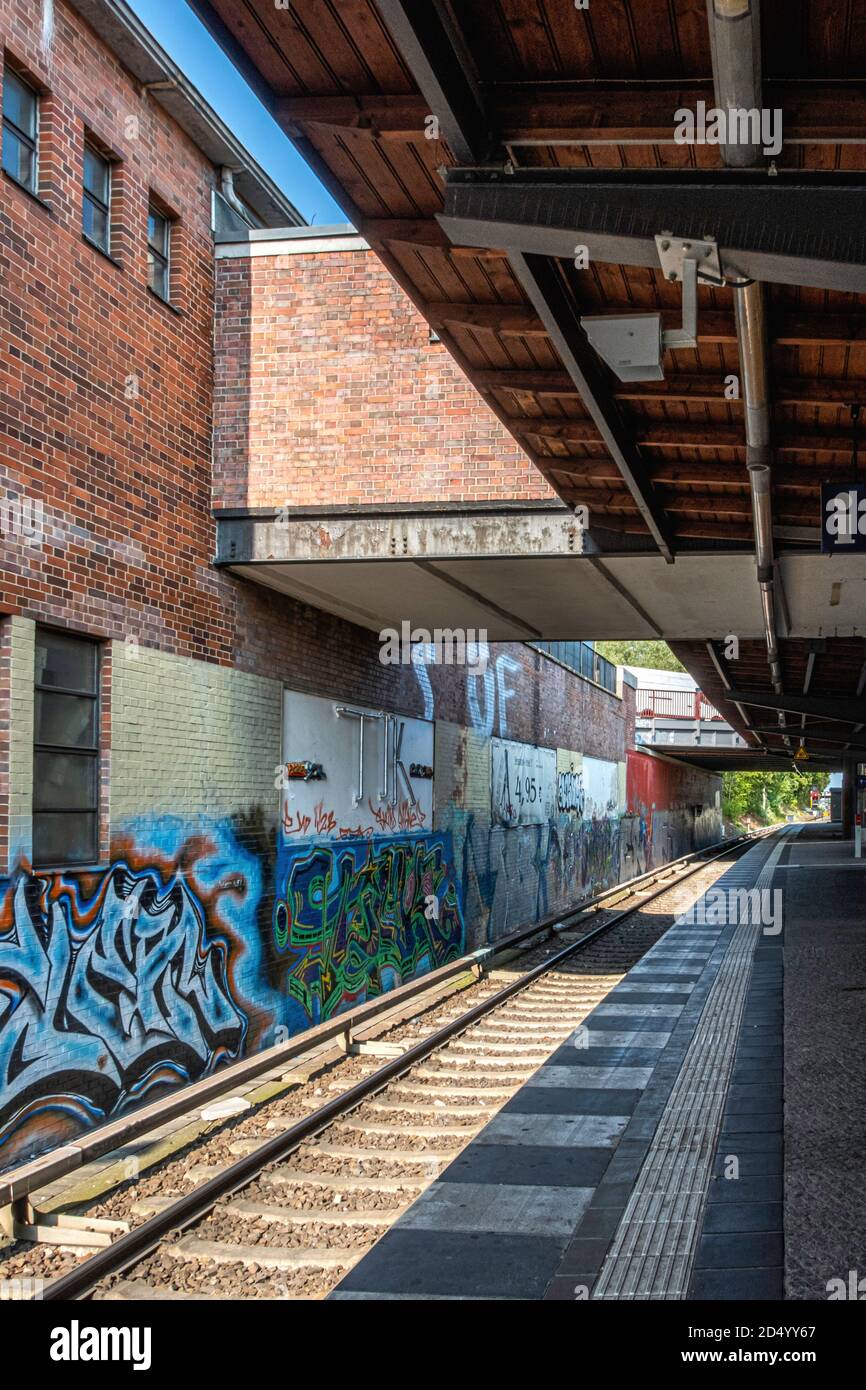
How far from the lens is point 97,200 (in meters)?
9.80

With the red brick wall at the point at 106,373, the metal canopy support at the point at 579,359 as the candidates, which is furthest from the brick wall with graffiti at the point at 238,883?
the metal canopy support at the point at 579,359

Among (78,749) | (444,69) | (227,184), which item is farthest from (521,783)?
(444,69)

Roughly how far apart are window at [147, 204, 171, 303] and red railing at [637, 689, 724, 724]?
3497 centimetres

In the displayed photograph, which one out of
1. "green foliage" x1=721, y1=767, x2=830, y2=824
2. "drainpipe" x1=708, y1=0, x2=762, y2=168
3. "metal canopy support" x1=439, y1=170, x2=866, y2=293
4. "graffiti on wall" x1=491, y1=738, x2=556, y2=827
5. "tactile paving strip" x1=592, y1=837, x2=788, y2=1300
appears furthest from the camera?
"green foliage" x1=721, y1=767, x2=830, y2=824

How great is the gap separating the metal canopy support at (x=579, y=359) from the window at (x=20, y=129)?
464 centimetres

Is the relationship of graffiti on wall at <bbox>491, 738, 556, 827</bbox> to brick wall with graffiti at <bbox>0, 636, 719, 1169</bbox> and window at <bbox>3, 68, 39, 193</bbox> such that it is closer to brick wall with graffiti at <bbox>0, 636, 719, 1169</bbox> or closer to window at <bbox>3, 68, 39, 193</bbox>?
brick wall with graffiti at <bbox>0, 636, 719, 1169</bbox>

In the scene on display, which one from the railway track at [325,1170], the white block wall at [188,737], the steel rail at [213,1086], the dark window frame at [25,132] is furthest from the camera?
the white block wall at [188,737]

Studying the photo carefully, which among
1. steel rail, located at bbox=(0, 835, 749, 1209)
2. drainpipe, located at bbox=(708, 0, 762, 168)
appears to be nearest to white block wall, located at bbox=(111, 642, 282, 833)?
steel rail, located at bbox=(0, 835, 749, 1209)

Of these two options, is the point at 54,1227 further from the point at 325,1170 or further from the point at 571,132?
the point at 571,132

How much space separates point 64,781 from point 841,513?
5.96m

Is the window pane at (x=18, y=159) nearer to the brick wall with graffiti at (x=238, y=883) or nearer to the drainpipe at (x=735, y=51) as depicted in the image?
the brick wall with graffiti at (x=238, y=883)

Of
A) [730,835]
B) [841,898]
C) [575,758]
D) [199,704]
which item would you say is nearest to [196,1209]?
[199,704]

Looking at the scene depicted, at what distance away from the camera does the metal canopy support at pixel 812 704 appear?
72.3 ft

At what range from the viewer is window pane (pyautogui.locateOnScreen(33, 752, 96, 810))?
876 centimetres
